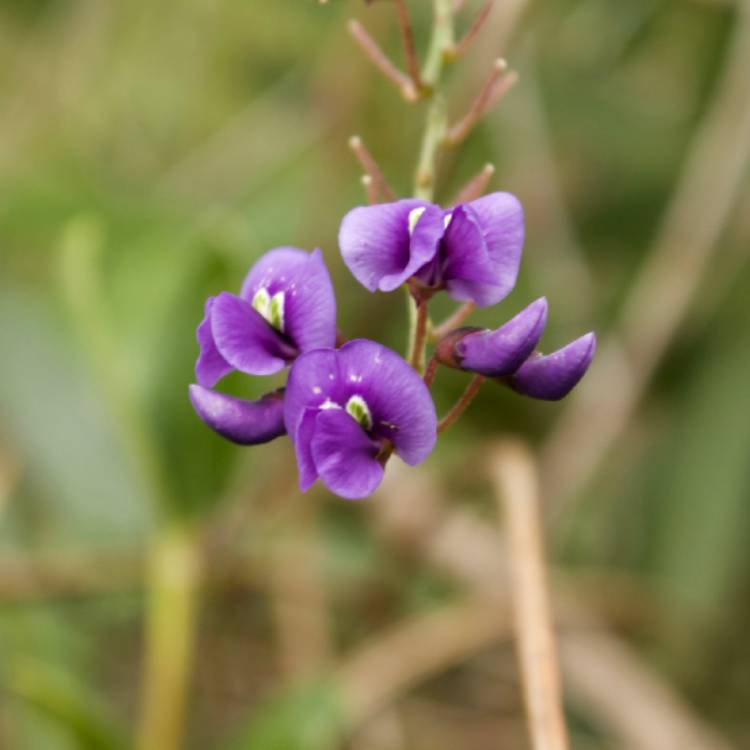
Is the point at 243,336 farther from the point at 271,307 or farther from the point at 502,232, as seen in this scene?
the point at 502,232

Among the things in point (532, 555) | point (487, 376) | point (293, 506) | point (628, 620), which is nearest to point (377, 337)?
point (293, 506)

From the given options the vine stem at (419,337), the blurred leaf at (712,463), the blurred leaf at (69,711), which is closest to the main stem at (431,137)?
the vine stem at (419,337)

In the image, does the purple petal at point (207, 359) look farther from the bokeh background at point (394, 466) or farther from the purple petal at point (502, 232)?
the bokeh background at point (394, 466)

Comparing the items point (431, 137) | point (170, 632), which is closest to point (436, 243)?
point (431, 137)

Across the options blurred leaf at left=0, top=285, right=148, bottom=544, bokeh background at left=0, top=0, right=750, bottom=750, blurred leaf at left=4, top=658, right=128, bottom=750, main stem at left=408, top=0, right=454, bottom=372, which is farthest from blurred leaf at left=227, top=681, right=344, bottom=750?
main stem at left=408, top=0, right=454, bottom=372

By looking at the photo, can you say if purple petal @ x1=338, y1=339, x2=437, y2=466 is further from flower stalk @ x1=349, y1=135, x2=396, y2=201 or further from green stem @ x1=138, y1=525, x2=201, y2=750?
green stem @ x1=138, y1=525, x2=201, y2=750

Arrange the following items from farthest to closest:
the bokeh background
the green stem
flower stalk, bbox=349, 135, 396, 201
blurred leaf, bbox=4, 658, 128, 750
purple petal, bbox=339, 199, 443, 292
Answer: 1. the bokeh background
2. the green stem
3. blurred leaf, bbox=4, 658, 128, 750
4. flower stalk, bbox=349, 135, 396, 201
5. purple petal, bbox=339, 199, 443, 292
